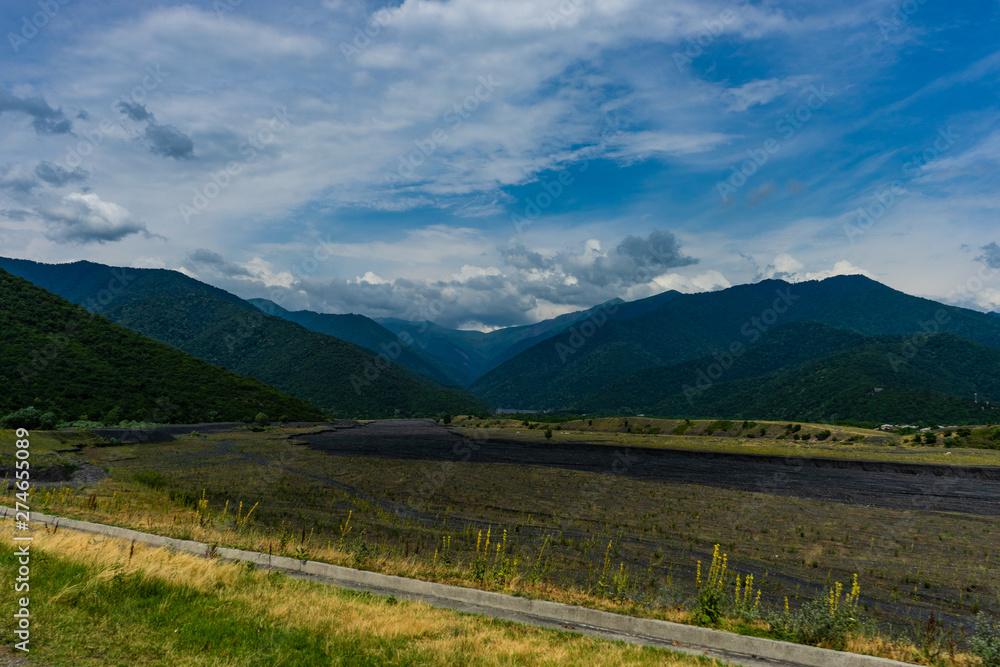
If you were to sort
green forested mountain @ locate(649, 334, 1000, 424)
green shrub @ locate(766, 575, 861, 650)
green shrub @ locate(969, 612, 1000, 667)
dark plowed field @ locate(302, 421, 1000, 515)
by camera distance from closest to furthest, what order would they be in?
green shrub @ locate(969, 612, 1000, 667), green shrub @ locate(766, 575, 861, 650), dark plowed field @ locate(302, 421, 1000, 515), green forested mountain @ locate(649, 334, 1000, 424)

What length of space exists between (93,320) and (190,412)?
31085mm

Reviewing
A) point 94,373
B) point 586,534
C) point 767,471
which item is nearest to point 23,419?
point 94,373

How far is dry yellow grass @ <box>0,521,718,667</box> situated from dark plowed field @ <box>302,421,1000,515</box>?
136 feet

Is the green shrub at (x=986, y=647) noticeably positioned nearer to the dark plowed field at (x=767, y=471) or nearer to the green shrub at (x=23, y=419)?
the dark plowed field at (x=767, y=471)

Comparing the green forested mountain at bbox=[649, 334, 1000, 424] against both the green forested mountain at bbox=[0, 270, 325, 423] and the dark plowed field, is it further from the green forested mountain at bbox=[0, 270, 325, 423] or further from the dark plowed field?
the green forested mountain at bbox=[0, 270, 325, 423]

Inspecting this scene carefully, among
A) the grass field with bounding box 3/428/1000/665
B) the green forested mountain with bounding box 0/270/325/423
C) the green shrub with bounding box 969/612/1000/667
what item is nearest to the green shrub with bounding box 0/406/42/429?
the green forested mountain with bounding box 0/270/325/423

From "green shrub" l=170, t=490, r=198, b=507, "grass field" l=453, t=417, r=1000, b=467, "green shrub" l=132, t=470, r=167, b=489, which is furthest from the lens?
"grass field" l=453, t=417, r=1000, b=467

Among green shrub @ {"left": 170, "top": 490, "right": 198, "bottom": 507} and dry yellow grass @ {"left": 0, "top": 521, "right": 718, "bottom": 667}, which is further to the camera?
green shrub @ {"left": 170, "top": 490, "right": 198, "bottom": 507}

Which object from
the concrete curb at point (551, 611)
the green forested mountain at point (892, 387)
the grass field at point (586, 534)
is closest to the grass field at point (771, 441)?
the grass field at point (586, 534)

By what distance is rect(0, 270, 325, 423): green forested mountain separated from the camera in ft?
244

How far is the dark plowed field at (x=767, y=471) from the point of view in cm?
4356

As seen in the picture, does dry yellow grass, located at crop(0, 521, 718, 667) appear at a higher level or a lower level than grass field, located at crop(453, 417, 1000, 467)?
higher

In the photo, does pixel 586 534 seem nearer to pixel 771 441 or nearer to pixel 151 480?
pixel 151 480

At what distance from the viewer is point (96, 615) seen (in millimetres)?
9086
